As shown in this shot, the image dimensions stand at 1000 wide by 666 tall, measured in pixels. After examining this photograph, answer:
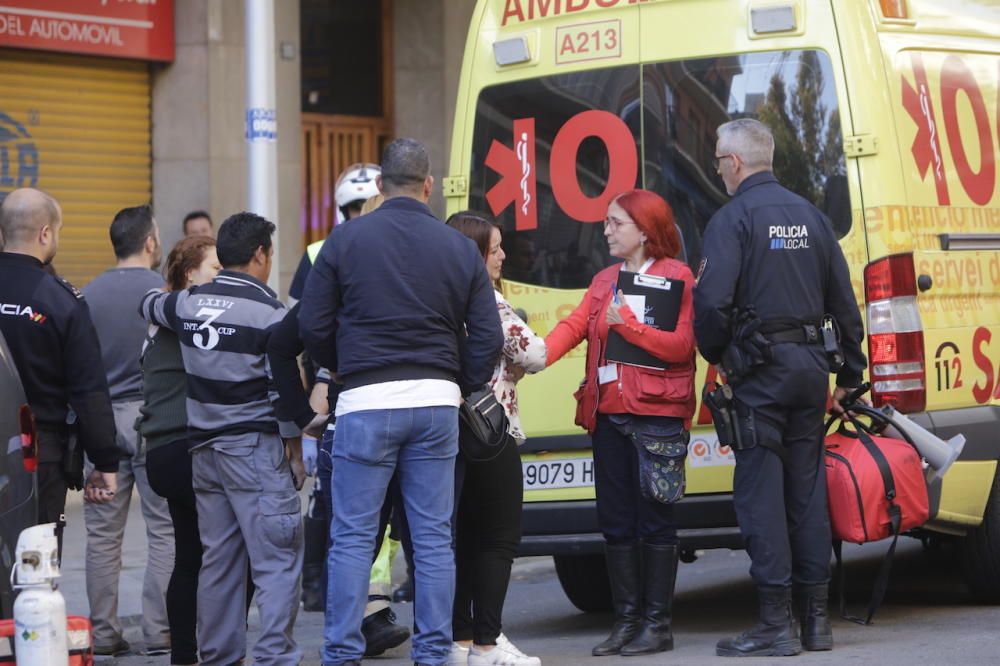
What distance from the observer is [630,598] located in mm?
6480

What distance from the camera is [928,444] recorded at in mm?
6410

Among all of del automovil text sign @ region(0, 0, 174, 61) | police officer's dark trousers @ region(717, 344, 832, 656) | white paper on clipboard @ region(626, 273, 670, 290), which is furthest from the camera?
del automovil text sign @ region(0, 0, 174, 61)

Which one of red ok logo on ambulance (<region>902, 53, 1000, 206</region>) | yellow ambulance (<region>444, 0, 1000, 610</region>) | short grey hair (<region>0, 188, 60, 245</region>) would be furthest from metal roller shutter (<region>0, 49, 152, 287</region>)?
red ok logo on ambulance (<region>902, 53, 1000, 206</region>)

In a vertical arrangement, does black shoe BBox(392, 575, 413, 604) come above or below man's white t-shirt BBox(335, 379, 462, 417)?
below

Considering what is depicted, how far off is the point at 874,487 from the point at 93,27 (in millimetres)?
7430

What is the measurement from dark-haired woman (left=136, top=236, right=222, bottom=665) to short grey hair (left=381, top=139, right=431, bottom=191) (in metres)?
0.96

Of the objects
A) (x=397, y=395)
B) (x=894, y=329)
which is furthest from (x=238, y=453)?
(x=894, y=329)

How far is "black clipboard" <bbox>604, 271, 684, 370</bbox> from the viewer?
635cm

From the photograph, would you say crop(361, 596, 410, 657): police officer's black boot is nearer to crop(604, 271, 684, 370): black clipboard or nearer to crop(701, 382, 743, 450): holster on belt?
crop(604, 271, 684, 370): black clipboard

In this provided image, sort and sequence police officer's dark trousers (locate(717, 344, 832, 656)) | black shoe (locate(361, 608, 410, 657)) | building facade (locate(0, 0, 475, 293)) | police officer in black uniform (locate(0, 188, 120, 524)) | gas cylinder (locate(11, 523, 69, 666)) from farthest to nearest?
building facade (locate(0, 0, 475, 293)) < black shoe (locate(361, 608, 410, 657)) < police officer's dark trousers (locate(717, 344, 832, 656)) < police officer in black uniform (locate(0, 188, 120, 524)) < gas cylinder (locate(11, 523, 69, 666))

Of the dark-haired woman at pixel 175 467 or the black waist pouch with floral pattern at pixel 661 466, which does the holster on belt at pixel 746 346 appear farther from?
the dark-haired woman at pixel 175 467

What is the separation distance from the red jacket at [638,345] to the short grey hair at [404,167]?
95 centimetres

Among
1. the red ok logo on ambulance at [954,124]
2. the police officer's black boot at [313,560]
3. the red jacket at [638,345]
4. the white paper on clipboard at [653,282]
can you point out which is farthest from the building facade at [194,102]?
the red ok logo on ambulance at [954,124]

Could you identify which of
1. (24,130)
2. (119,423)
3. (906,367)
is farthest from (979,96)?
(24,130)
